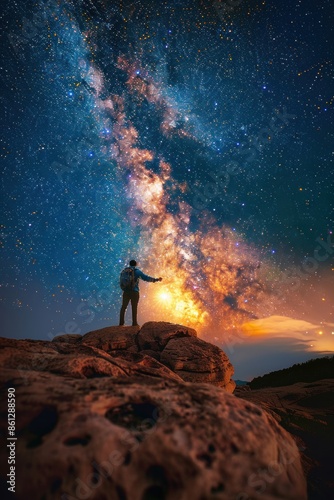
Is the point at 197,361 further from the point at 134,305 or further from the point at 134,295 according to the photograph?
the point at 134,295

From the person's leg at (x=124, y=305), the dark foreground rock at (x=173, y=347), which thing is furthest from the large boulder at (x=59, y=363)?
the person's leg at (x=124, y=305)

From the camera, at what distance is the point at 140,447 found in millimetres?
2205

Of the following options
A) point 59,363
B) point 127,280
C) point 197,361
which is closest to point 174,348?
point 197,361

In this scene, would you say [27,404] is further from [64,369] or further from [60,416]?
[64,369]

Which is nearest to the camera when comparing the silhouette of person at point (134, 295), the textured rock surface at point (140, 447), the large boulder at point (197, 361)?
the textured rock surface at point (140, 447)

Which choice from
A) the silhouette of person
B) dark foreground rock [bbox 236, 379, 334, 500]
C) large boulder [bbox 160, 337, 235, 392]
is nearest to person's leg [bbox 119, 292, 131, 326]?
the silhouette of person

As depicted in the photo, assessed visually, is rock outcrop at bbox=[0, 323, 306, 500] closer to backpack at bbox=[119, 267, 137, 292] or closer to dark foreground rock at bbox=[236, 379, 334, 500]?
dark foreground rock at bbox=[236, 379, 334, 500]

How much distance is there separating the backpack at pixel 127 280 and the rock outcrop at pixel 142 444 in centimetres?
854

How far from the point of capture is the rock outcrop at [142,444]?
1.99 meters

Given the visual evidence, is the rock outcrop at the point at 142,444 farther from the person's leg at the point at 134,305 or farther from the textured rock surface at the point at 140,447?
the person's leg at the point at 134,305

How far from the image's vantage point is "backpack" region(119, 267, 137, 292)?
11.7 metres

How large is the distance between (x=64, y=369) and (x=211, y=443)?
2.46 m

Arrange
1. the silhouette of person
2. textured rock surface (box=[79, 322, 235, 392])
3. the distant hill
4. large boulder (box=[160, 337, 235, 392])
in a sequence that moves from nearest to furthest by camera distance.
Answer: large boulder (box=[160, 337, 235, 392])
textured rock surface (box=[79, 322, 235, 392])
the silhouette of person
the distant hill

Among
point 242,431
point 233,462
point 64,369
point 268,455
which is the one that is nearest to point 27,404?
point 64,369
